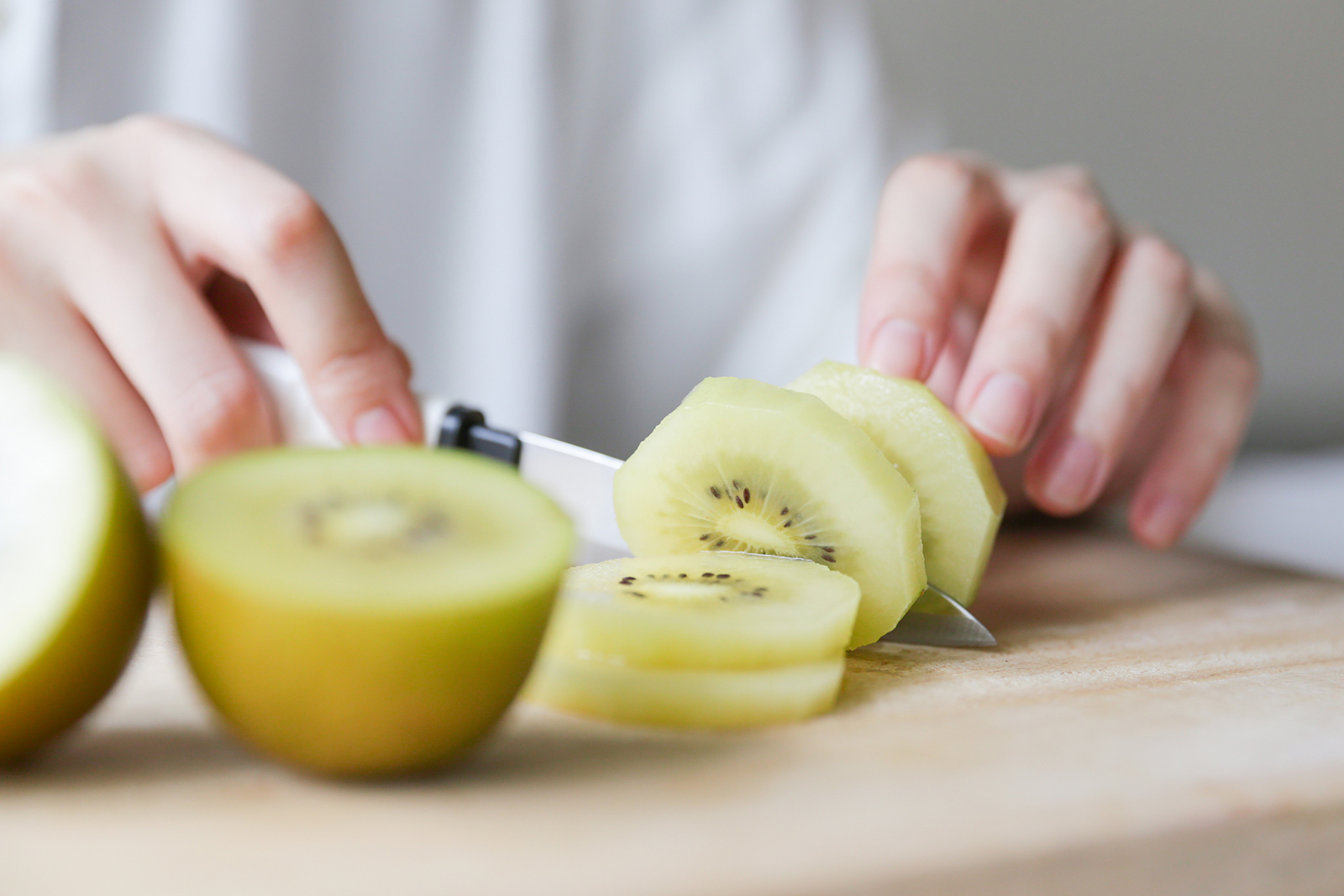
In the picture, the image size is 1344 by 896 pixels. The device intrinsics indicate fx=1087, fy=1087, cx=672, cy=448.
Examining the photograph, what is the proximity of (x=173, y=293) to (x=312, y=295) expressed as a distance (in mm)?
159

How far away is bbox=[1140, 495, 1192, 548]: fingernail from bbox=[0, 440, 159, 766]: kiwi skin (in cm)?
129

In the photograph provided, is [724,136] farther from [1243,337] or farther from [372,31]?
[1243,337]

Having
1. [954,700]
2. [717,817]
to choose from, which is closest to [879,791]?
[717,817]

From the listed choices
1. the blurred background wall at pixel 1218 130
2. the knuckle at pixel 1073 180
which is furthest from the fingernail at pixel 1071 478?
the blurred background wall at pixel 1218 130

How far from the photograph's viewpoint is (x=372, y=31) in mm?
2008

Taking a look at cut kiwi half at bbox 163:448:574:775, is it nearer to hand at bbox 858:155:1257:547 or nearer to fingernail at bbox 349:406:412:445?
fingernail at bbox 349:406:412:445

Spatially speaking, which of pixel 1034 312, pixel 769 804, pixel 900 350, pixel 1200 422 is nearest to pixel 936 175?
pixel 1034 312

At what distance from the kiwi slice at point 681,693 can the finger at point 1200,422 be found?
0.96m

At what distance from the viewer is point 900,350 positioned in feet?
3.90

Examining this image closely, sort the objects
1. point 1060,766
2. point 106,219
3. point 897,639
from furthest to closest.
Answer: point 106,219, point 897,639, point 1060,766

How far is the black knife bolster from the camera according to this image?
106 centimetres

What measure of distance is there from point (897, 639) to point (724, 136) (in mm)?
1678

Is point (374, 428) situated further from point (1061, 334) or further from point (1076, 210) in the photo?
point (1076, 210)

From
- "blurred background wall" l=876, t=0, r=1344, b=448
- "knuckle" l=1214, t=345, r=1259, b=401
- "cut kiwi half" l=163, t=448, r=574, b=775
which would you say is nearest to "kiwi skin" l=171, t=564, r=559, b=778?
"cut kiwi half" l=163, t=448, r=574, b=775
